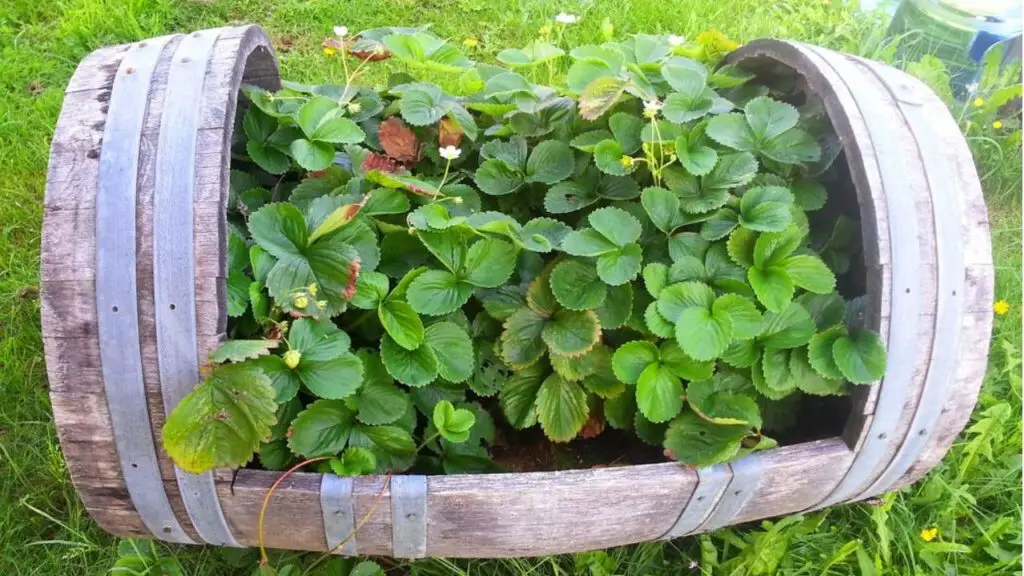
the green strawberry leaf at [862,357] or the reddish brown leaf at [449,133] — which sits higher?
the reddish brown leaf at [449,133]

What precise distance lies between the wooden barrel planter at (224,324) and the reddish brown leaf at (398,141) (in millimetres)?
365

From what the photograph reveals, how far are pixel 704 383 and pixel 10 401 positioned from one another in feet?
6.33

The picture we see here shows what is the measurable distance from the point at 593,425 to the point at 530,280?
365mm

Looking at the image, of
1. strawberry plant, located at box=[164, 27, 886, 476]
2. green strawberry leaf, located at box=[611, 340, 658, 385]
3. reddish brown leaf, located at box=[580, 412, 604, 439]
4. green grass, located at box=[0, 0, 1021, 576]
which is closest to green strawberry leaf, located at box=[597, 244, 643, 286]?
strawberry plant, located at box=[164, 27, 886, 476]

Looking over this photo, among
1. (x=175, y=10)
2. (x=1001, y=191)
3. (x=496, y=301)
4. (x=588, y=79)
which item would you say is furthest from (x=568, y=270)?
(x=175, y=10)

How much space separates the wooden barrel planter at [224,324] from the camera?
1.33m

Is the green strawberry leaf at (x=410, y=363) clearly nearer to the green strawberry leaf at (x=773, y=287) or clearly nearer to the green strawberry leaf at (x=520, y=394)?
the green strawberry leaf at (x=520, y=394)

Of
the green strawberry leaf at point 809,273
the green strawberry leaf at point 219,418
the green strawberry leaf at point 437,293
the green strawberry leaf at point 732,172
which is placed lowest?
the green strawberry leaf at point 219,418

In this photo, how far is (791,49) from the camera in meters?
1.77

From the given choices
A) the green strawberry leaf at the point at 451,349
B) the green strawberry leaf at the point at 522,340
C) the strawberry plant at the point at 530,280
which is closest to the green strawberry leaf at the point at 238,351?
the strawberry plant at the point at 530,280

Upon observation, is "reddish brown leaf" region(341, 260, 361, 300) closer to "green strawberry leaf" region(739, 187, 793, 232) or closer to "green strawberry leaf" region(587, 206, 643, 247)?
"green strawberry leaf" region(587, 206, 643, 247)

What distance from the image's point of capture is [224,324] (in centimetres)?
136

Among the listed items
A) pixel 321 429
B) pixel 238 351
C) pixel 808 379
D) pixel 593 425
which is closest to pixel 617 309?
pixel 593 425

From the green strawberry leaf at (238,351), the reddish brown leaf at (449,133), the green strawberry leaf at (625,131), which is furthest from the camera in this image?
the reddish brown leaf at (449,133)
